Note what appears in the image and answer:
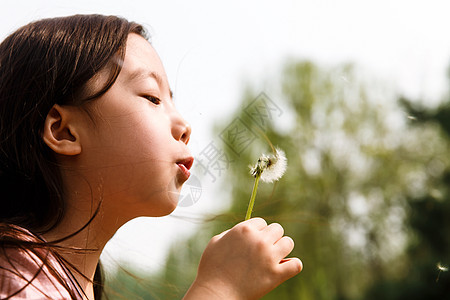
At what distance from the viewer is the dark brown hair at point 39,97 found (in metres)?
1.17

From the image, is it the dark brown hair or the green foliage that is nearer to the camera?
the dark brown hair

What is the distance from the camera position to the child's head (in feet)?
3.78

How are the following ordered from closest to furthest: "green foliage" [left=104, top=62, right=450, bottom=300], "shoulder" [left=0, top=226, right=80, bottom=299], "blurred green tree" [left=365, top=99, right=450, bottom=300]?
1. "shoulder" [left=0, top=226, right=80, bottom=299]
2. "blurred green tree" [left=365, top=99, right=450, bottom=300]
3. "green foliage" [left=104, top=62, right=450, bottom=300]

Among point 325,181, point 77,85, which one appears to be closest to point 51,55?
point 77,85

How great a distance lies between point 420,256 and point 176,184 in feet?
24.9

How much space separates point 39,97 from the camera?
1.19 meters

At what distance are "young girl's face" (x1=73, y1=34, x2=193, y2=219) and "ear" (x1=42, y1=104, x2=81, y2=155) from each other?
23 millimetres

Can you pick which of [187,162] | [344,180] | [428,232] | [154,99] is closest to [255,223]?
[187,162]

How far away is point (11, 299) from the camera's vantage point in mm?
947

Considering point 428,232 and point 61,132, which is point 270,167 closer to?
point 61,132

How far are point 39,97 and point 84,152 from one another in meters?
0.17

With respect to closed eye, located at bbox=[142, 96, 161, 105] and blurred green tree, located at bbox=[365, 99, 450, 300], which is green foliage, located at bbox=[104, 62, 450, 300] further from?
closed eye, located at bbox=[142, 96, 161, 105]

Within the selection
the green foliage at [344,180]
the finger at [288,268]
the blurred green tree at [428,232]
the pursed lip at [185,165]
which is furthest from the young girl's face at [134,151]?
the green foliage at [344,180]

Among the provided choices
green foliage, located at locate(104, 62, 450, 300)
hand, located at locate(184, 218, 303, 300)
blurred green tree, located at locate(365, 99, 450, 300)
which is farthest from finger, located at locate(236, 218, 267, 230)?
green foliage, located at locate(104, 62, 450, 300)
